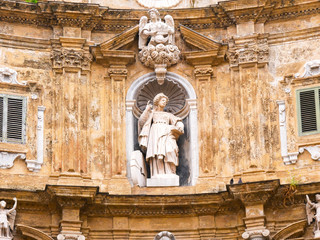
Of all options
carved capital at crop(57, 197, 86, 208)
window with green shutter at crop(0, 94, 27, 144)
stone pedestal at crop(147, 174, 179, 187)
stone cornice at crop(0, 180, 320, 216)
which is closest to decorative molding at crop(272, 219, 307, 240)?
stone cornice at crop(0, 180, 320, 216)

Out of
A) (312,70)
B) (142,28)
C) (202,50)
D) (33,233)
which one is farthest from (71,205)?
(312,70)

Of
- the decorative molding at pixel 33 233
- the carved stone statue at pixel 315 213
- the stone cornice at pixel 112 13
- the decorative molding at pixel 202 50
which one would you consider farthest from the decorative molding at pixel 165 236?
the stone cornice at pixel 112 13

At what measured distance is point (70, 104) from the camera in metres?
23.3

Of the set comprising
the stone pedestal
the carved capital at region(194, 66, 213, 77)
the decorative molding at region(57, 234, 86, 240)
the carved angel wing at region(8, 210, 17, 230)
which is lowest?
the decorative molding at region(57, 234, 86, 240)

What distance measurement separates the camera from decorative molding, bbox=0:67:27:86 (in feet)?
76.4

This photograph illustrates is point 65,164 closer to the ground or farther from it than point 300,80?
closer to the ground

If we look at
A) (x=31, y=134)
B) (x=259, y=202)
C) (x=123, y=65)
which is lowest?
(x=259, y=202)

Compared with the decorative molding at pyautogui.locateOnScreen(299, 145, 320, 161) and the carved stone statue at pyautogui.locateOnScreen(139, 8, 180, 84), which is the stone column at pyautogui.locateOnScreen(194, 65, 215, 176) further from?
the decorative molding at pyautogui.locateOnScreen(299, 145, 320, 161)

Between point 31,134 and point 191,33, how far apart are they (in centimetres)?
399

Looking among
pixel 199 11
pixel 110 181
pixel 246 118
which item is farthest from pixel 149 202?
pixel 199 11

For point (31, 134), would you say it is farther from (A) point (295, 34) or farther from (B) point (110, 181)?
(A) point (295, 34)

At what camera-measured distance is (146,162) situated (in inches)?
926

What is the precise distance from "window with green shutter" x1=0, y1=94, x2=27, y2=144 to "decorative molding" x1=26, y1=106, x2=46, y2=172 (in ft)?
1.02

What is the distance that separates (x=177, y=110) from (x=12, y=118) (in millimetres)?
3525
